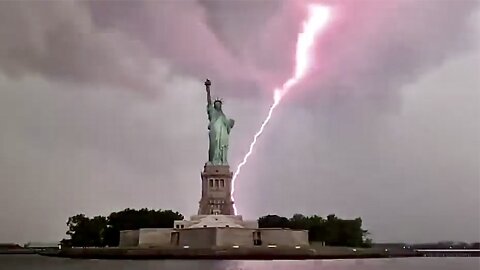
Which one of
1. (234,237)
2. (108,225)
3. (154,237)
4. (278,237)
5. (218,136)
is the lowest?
(234,237)

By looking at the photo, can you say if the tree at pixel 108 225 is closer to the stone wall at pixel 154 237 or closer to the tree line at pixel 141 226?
the tree line at pixel 141 226

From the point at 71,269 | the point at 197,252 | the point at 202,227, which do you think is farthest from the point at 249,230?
the point at 71,269

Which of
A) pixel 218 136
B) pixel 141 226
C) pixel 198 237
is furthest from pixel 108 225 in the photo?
pixel 198 237

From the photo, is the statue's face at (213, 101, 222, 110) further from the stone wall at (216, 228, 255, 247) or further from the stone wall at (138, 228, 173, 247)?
the stone wall at (216, 228, 255, 247)

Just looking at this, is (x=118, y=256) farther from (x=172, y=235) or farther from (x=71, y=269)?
(x=71, y=269)

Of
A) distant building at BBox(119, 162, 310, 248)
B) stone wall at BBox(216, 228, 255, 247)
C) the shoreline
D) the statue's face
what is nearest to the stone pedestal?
distant building at BBox(119, 162, 310, 248)

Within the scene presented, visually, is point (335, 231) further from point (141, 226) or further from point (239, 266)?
point (239, 266)
